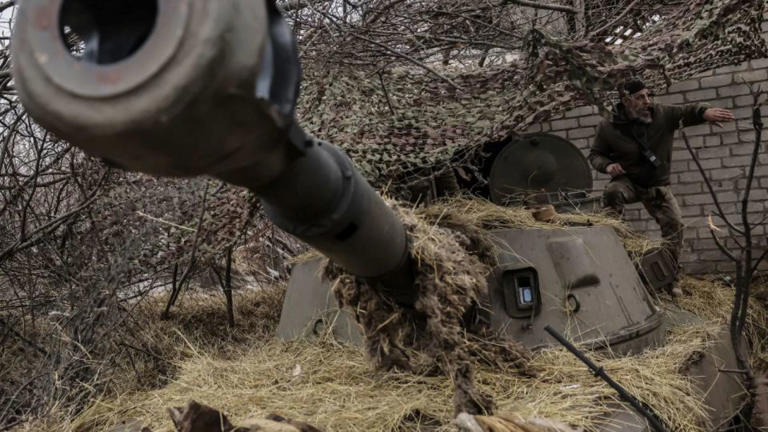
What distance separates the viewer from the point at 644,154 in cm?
568

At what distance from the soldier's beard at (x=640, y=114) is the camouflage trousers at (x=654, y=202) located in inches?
19.0

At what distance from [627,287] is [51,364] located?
3050 millimetres

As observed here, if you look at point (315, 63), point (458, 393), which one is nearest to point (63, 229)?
point (315, 63)

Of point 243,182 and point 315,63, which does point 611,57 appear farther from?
point 243,182

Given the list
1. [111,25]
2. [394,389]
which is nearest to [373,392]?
[394,389]

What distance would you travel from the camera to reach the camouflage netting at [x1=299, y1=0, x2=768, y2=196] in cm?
432

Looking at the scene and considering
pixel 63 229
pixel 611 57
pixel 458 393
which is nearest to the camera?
pixel 458 393

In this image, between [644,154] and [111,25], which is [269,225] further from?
[111,25]

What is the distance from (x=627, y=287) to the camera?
406cm

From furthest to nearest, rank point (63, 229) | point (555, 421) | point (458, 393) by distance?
point (63, 229) < point (458, 393) < point (555, 421)

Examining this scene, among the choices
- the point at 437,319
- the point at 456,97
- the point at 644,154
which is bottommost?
the point at 437,319

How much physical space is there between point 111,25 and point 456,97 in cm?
382

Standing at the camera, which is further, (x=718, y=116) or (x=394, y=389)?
(x=718, y=116)

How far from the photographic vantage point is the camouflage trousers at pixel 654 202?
225 inches
